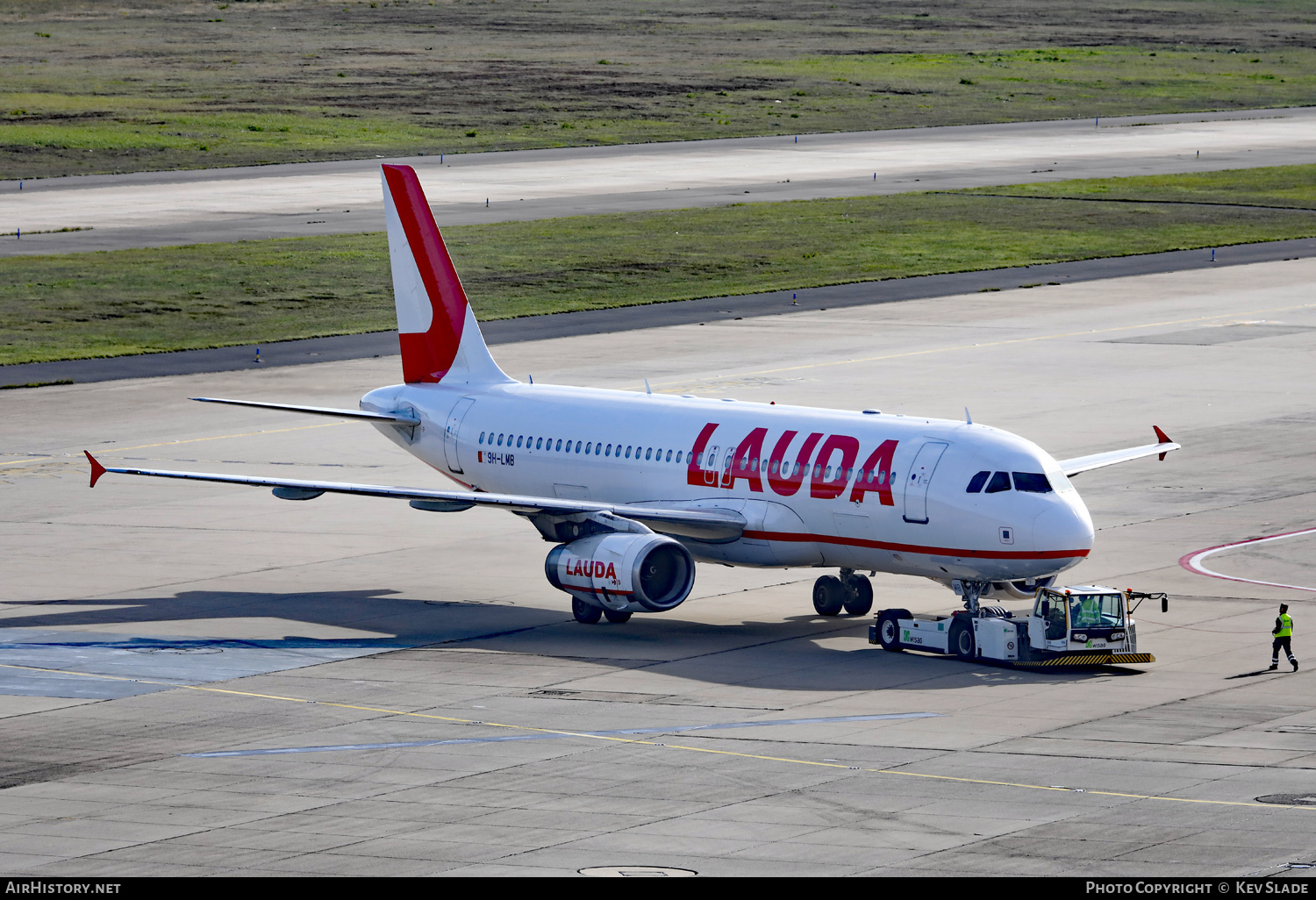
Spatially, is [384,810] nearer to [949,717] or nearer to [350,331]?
[949,717]

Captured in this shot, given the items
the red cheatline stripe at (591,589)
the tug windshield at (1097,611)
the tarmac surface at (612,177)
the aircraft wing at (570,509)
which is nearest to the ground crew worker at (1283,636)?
the tug windshield at (1097,611)

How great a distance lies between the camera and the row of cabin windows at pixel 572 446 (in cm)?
4953

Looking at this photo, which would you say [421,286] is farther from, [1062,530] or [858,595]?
[1062,530]

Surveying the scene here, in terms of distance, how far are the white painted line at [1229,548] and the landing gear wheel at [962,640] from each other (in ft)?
33.6

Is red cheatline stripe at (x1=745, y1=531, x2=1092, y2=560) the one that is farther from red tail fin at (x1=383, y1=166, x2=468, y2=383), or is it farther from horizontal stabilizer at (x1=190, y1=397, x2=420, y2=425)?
red tail fin at (x1=383, y1=166, x2=468, y2=383)

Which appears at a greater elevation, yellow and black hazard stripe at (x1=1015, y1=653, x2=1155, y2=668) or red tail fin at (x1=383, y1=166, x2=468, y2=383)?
red tail fin at (x1=383, y1=166, x2=468, y2=383)

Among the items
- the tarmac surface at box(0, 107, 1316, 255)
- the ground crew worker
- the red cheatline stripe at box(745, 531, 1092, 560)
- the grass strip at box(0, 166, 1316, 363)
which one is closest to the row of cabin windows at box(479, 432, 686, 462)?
the red cheatline stripe at box(745, 531, 1092, 560)

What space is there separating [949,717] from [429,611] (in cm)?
1526

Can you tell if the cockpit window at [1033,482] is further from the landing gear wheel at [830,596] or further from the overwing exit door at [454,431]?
the overwing exit door at [454,431]

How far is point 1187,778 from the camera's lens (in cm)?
3378

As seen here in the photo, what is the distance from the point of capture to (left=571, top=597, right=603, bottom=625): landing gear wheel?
4766 centimetres

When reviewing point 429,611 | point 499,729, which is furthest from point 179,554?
point 499,729

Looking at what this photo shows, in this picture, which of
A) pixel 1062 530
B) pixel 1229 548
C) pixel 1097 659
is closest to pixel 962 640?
pixel 1097 659

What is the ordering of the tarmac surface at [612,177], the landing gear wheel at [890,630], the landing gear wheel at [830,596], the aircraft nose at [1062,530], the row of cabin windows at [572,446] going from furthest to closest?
the tarmac surface at [612,177] → the row of cabin windows at [572,446] → the landing gear wheel at [830,596] → the landing gear wheel at [890,630] → the aircraft nose at [1062,530]
